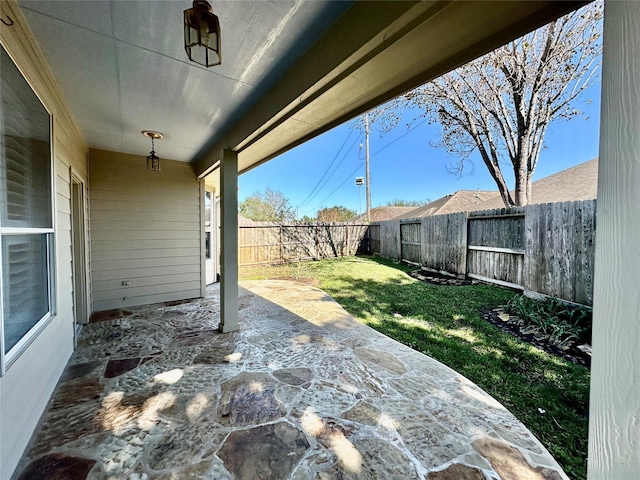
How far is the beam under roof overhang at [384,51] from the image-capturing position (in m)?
1.22

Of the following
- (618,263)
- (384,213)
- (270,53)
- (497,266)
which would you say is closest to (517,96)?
(497,266)

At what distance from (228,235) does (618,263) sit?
132 inches

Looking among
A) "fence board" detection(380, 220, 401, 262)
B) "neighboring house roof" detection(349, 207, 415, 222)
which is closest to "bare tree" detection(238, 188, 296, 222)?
"neighboring house roof" detection(349, 207, 415, 222)

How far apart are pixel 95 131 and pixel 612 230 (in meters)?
4.62

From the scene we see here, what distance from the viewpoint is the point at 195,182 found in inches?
196

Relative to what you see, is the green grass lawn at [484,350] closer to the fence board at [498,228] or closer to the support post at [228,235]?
the fence board at [498,228]

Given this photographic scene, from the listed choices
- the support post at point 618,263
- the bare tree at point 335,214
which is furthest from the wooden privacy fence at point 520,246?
the bare tree at point 335,214

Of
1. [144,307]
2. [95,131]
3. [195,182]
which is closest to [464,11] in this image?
[95,131]

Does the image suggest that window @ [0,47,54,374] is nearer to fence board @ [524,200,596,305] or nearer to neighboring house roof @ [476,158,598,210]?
fence board @ [524,200,596,305]

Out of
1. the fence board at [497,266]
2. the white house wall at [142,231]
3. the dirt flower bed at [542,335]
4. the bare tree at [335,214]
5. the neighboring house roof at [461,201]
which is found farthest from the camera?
the bare tree at [335,214]

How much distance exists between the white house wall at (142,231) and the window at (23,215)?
6.69 feet

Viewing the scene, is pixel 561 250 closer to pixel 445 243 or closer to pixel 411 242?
pixel 445 243

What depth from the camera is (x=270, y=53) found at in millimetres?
1843

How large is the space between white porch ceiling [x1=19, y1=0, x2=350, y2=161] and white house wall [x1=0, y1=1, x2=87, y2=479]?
0.30ft
